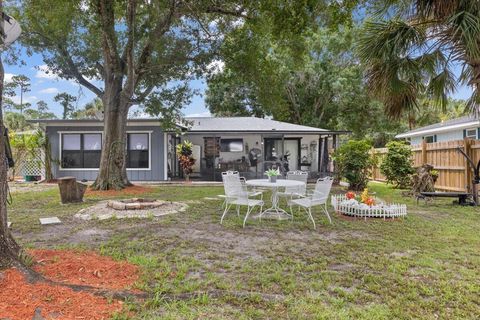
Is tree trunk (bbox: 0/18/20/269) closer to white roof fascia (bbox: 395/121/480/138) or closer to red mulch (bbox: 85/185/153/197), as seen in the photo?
red mulch (bbox: 85/185/153/197)

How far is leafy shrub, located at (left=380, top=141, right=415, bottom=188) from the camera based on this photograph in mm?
13305

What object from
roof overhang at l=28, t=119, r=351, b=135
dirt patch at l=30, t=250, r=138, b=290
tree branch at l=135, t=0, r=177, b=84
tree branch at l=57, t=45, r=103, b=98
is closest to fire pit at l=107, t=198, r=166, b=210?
dirt patch at l=30, t=250, r=138, b=290

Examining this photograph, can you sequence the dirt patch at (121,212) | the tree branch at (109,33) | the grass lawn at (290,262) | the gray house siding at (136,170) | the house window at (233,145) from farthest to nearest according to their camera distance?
the house window at (233,145) → the gray house siding at (136,170) → the tree branch at (109,33) → the dirt patch at (121,212) → the grass lawn at (290,262)

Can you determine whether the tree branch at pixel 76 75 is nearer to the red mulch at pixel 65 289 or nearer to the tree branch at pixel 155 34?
the tree branch at pixel 155 34

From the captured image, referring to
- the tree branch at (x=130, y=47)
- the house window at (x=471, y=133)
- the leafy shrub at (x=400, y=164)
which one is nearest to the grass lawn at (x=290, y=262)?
the tree branch at (x=130, y=47)

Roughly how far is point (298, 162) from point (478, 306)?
54.3ft

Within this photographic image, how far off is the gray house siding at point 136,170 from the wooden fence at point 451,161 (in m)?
11.5

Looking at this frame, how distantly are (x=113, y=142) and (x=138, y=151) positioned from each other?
13.8 feet

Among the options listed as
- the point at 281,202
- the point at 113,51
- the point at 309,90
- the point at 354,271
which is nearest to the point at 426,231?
the point at 354,271

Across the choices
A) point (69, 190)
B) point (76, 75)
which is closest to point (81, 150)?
point (76, 75)

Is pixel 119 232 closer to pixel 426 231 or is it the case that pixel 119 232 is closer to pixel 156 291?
pixel 156 291

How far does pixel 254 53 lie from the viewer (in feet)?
38.4

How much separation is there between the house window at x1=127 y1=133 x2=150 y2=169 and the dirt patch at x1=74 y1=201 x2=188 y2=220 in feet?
27.4

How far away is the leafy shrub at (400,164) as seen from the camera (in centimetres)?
1330
